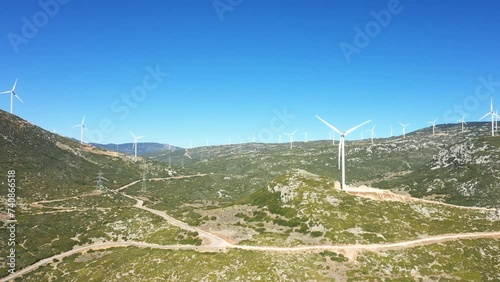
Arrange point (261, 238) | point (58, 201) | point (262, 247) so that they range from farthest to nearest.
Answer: point (58, 201), point (261, 238), point (262, 247)

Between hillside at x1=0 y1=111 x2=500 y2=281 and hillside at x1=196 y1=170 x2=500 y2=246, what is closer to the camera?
hillside at x1=0 y1=111 x2=500 y2=281

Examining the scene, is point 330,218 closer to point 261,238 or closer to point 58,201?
point 261,238

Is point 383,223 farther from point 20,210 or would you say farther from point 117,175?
point 117,175

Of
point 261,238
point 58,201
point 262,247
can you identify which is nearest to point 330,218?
point 261,238

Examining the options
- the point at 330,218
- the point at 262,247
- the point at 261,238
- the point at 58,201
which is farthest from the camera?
the point at 58,201

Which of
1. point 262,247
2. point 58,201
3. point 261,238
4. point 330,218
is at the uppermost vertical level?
point 58,201

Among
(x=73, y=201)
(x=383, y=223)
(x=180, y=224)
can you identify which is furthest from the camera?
(x=73, y=201)

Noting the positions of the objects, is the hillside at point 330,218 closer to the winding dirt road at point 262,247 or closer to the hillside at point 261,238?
the hillside at point 261,238

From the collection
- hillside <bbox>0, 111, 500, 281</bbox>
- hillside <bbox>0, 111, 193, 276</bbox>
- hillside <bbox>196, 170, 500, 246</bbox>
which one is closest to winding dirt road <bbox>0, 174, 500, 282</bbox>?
hillside <bbox>0, 111, 500, 281</bbox>

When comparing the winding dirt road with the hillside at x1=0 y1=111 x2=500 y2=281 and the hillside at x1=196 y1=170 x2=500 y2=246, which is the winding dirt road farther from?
the hillside at x1=196 y1=170 x2=500 y2=246

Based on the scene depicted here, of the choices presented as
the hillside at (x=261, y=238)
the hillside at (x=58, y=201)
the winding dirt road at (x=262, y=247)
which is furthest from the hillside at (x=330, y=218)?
the hillside at (x=58, y=201)

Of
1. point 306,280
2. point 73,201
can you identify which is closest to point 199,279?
point 306,280
